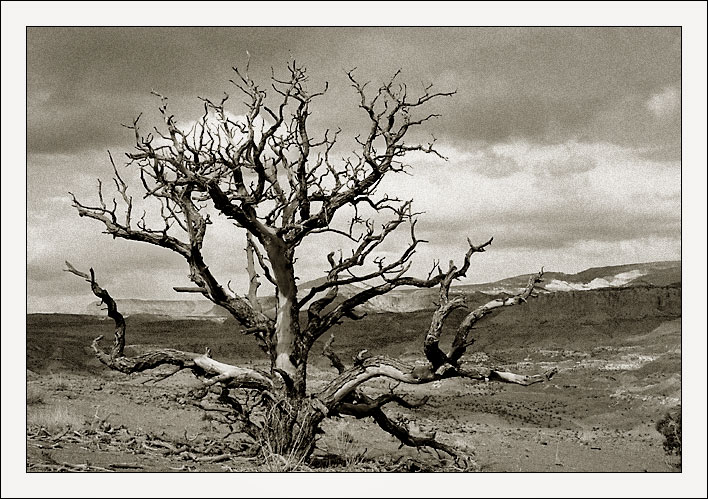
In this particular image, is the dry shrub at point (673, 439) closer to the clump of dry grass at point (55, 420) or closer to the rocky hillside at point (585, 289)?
the clump of dry grass at point (55, 420)

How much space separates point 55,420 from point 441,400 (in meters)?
16.6

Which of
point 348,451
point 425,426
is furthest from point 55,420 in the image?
point 425,426

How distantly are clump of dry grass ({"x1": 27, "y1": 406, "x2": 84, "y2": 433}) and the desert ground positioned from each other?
0.04 meters

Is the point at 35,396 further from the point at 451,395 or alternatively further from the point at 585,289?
the point at 585,289

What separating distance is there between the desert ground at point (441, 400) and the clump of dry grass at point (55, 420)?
1.7 inches

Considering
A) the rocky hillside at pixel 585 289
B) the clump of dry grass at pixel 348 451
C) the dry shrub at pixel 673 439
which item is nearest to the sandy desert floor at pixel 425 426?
the clump of dry grass at pixel 348 451

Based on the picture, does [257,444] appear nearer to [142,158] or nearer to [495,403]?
[142,158]

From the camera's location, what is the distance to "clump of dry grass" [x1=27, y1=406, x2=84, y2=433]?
1423 centimetres

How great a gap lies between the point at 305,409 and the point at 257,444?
0.97 m

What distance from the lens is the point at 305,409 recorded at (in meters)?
11.4

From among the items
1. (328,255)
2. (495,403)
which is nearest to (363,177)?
(328,255)

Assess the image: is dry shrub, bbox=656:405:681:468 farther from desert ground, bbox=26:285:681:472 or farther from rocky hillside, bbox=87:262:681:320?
rocky hillside, bbox=87:262:681:320

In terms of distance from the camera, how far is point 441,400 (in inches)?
1117

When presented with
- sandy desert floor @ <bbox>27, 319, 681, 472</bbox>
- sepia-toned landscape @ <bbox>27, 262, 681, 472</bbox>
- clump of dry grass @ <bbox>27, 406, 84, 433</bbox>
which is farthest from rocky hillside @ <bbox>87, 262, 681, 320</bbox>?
clump of dry grass @ <bbox>27, 406, 84, 433</bbox>
